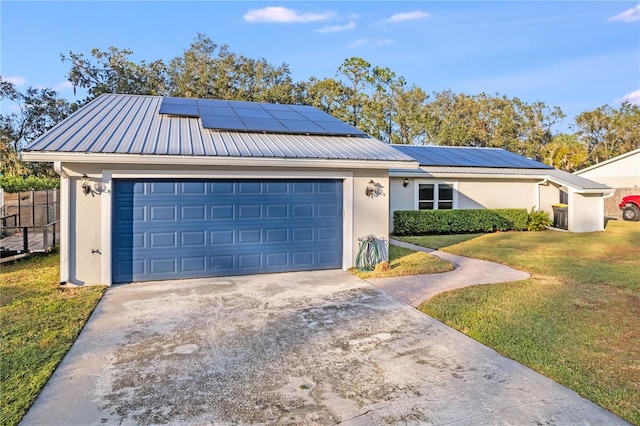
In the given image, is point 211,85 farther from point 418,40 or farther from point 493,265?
point 493,265

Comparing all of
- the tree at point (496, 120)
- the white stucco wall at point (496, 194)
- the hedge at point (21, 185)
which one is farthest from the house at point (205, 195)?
the tree at point (496, 120)

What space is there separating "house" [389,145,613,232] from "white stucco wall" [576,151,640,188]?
11.3 meters

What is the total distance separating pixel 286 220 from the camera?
27.2ft

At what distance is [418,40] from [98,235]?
46.3ft

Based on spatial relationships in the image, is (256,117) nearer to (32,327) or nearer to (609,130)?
(32,327)

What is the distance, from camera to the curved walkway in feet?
22.2

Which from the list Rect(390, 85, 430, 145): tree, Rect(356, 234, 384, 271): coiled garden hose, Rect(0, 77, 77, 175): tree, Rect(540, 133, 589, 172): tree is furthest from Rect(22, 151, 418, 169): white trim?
Rect(540, 133, 589, 172): tree

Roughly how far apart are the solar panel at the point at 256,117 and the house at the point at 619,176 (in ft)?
66.3

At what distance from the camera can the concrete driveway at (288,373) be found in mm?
3145

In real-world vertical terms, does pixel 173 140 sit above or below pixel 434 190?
above

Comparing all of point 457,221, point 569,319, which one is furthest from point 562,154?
point 569,319

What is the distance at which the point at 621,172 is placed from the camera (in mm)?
25156

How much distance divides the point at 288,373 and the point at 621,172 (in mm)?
29136

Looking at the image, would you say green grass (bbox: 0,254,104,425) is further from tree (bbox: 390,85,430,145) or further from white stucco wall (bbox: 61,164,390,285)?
tree (bbox: 390,85,430,145)
